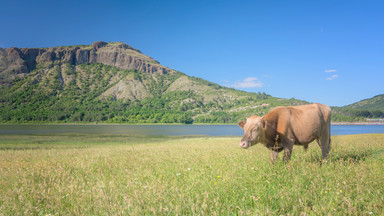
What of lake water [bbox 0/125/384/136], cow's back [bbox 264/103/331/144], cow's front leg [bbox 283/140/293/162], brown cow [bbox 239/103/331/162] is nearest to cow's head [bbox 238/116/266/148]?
brown cow [bbox 239/103/331/162]

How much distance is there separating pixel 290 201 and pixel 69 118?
197 meters

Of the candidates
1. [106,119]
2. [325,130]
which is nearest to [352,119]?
[106,119]

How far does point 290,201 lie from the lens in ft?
12.3

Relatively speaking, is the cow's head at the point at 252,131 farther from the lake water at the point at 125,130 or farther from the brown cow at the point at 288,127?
the lake water at the point at 125,130

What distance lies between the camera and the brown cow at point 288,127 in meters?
6.51

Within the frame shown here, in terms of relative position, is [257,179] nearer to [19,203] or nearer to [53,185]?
[19,203]

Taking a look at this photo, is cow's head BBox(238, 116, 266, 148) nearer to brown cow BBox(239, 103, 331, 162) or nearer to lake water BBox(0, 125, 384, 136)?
brown cow BBox(239, 103, 331, 162)

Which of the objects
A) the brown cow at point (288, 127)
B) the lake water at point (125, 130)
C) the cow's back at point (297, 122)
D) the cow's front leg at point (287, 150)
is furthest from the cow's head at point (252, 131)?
the lake water at point (125, 130)

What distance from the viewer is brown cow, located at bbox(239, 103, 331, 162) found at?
21.3 feet

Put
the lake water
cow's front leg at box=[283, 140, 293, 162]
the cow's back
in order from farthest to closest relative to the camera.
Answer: the lake water
the cow's back
cow's front leg at box=[283, 140, 293, 162]

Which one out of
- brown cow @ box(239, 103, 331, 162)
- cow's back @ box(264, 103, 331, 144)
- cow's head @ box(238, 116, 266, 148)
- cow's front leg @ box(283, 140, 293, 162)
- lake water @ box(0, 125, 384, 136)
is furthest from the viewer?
lake water @ box(0, 125, 384, 136)

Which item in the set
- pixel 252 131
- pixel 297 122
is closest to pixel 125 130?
pixel 297 122

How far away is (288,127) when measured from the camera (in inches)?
274

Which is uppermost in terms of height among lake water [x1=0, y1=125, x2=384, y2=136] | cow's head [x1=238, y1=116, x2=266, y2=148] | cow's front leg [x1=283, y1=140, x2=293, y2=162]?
cow's head [x1=238, y1=116, x2=266, y2=148]
